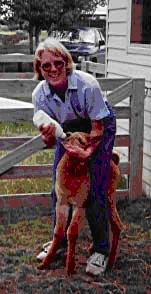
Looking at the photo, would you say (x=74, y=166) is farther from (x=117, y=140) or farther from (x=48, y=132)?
(x=117, y=140)

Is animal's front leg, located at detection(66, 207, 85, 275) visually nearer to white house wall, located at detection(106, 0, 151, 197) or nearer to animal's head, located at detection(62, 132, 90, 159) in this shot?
animal's head, located at detection(62, 132, 90, 159)

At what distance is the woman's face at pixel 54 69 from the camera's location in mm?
4219

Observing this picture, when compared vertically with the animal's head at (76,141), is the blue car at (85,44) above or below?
below

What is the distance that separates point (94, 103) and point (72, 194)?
0.63m

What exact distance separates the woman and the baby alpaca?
65mm

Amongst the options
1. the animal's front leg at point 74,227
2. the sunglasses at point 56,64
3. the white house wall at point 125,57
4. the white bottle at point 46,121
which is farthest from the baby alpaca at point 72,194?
the white house wall at point 125,57

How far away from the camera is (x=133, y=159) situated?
6.49 meters

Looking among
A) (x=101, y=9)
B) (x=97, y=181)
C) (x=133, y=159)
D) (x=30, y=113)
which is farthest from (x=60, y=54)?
(x=101, y=9)

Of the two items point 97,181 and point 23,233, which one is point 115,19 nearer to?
point 23,233

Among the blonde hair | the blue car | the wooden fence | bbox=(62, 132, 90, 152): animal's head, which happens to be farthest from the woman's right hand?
the blue car

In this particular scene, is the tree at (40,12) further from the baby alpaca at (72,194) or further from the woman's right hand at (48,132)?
the woman's right hand at (48,132)

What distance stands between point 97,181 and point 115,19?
380 cm

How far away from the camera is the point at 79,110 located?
171 inches

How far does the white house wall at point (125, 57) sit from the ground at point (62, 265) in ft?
3.46
